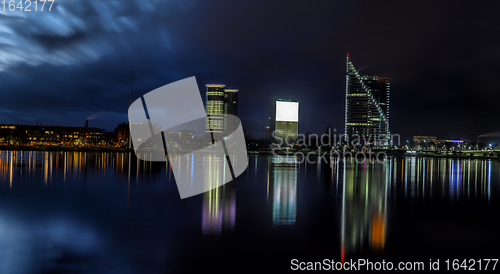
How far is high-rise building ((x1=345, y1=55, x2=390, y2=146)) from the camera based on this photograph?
557 ft

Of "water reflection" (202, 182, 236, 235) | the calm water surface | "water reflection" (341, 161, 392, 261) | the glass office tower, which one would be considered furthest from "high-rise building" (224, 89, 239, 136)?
the calm water surface

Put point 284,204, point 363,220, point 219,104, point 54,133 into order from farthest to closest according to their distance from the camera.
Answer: point 219,104, point 54,133, point 284,204, point 363,220

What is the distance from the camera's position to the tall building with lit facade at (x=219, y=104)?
17338 centimetres

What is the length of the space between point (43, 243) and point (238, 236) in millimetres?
3911

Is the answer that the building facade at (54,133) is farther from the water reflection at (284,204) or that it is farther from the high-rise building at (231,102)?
the water reflection at (284,204)

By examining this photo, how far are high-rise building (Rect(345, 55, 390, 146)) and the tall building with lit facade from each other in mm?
62043

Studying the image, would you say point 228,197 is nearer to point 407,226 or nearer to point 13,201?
point 407,226

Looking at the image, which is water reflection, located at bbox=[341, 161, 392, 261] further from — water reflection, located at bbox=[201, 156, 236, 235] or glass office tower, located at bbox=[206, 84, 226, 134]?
glass office tower, located at bbox=[206, 84, 226, 134]

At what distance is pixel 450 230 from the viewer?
816 centimetres

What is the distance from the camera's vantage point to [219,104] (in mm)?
182500

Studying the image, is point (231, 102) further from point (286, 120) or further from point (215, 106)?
point (286, 120)

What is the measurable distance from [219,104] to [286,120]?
40654 mm

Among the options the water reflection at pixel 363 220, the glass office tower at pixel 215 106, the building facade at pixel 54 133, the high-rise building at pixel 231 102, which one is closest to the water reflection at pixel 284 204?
the water reflection at pixel 363 220

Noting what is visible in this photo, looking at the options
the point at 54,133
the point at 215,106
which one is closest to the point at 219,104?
the point at 215,106
